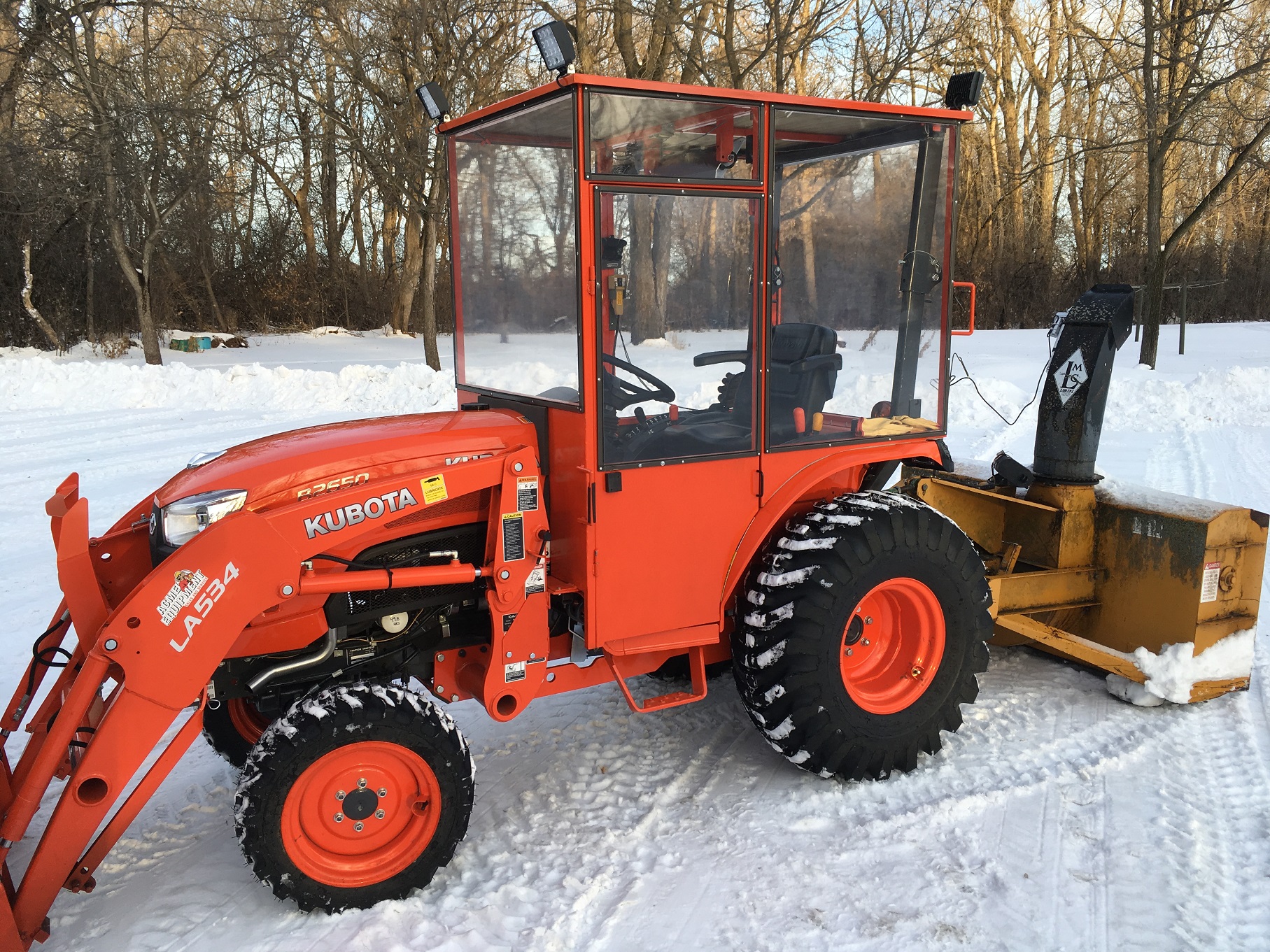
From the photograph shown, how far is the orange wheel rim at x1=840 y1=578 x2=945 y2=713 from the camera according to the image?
3.86 metres

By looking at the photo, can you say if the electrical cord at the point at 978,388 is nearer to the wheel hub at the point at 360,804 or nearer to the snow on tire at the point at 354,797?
the snow on tire at the point at 354,797

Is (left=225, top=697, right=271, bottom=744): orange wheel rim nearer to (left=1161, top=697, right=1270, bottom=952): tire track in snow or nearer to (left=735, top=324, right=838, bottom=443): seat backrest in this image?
(left=735, top=324, right=838, bottom=443): seat backrest

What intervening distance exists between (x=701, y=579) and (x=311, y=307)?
2562cm

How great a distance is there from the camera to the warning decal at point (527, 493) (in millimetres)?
3283

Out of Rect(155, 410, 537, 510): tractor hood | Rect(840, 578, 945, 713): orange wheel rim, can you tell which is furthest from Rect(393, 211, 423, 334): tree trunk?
Rect(840, 578, 945, 713): orange wheel rim

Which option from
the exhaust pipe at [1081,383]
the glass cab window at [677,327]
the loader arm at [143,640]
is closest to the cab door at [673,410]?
the glass cab window at [677,327]

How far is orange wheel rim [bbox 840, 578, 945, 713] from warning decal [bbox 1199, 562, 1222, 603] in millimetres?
1323

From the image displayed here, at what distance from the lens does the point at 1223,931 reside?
2.89 m

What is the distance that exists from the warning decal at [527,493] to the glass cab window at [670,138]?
3.27 feet

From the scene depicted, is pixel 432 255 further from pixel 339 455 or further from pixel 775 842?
pixel 775 842

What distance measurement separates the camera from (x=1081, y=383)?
4.68 metres

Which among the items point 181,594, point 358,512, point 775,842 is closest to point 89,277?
Answer: point 358,512

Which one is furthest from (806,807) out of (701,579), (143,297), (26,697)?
(143,297)

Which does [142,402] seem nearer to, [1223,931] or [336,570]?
[336,570]
